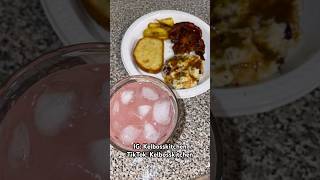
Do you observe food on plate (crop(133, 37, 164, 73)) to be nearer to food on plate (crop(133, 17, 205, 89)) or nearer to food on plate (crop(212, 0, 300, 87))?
food on plate (crop(133, 17, 205, 89))

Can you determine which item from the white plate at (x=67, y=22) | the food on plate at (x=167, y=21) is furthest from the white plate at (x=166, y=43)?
the white plate at (x=67, y=22)

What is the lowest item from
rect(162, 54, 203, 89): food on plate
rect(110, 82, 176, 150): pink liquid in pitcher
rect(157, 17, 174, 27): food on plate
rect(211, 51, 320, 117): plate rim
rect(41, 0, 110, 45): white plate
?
rect(110, 82, 176, 150): pink liquid in pitcher

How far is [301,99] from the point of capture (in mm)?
702

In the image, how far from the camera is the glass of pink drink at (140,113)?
499mm

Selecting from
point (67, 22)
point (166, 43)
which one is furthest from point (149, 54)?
point (67, 22)

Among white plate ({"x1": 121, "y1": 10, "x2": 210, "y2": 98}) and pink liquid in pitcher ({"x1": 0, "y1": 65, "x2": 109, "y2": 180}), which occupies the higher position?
white plate ({"x1": 121, "y1": 10, "x2": 210, "y2": 98})

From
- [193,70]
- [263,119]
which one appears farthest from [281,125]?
[193,70]

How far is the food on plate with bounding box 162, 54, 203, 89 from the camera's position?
0.54 metres

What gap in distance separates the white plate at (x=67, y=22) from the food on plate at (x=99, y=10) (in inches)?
1.3

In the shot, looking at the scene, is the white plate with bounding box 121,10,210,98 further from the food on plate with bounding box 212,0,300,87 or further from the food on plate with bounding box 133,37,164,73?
the food on plate with bounding box 212,0,300,87

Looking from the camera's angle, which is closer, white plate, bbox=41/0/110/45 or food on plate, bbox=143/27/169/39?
food on plate, bbox=143/27/169/39

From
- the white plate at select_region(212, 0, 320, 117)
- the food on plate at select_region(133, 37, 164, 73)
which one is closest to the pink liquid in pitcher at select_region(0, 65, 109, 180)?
the food on plate at select_region(133, 37, 164, 73)

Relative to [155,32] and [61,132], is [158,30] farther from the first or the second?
[61,132]

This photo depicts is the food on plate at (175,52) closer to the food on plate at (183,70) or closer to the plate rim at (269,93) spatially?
the food on plate at (183,70)
